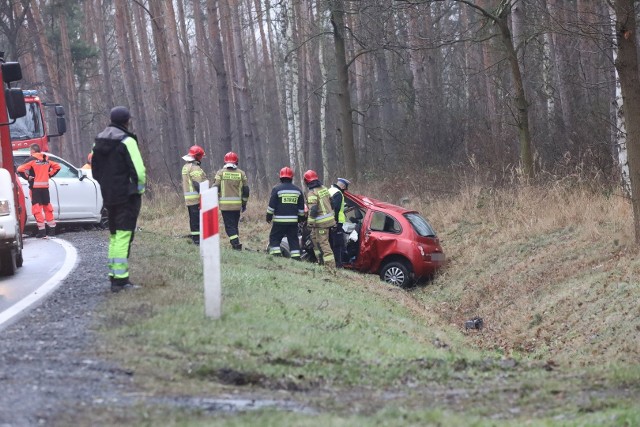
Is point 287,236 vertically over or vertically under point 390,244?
over

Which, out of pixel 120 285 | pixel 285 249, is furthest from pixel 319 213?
pixel 120 285

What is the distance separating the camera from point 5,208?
12203 millimetres

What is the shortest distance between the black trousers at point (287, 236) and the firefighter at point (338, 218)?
2.69 ft

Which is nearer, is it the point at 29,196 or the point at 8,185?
the point at 8,185

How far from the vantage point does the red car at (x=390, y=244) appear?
1830 cm

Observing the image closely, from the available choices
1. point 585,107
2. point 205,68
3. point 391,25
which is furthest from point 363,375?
point 205,68

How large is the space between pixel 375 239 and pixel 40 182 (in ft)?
21.1

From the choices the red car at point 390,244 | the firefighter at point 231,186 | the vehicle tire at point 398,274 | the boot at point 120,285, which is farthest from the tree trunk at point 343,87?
the boot at point 120,285

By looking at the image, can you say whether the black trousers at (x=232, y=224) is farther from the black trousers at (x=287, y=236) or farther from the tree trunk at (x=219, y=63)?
the tree trunk at (x=219, y=63)

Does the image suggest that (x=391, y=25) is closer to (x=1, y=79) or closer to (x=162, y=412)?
(x=1, y=79)

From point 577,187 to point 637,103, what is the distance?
686cm

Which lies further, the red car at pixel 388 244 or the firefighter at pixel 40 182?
the firefighter at pixel 40 182

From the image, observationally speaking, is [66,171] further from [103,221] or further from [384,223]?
[384,223]

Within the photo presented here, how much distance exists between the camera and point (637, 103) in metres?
13.6
